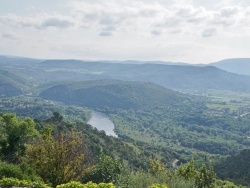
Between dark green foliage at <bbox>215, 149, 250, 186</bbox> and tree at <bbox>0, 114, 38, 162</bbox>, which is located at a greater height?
tree at <bbox>0, 114, 38, 162</bbox>

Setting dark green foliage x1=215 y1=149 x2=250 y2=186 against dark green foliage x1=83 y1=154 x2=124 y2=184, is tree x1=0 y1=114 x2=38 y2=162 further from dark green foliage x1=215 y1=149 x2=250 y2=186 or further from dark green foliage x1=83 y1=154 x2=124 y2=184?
dark green foliage x1=215 y1=149 x2=250 y2=186

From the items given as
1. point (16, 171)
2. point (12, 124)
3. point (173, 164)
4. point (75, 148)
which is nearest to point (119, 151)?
point (173, 164)

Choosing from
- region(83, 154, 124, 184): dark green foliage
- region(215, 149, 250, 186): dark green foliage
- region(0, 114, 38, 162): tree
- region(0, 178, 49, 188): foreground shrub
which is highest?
region(0, 178, 49, 188): foreground shrub

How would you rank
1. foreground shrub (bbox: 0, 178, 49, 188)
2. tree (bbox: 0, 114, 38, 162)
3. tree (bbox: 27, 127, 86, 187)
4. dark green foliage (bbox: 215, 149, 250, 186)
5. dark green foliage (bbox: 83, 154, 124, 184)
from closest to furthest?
foreground shrub (bbox: 0, 178, 49, 188) < tree (bbox: 27, 127, 86, 187) < dark green foliage (bbox: 83, 154, 124, 184) < tree (bbox: 0, 114, 38, 162) < dark green foliage (bbox: 215, 149, 250, 186)

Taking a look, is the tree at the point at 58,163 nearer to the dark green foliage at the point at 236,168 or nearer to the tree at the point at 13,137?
the tree at the point at 13,137

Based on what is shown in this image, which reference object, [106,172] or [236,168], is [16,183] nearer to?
[106,172]

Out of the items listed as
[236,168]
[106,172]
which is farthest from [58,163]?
[236,168]

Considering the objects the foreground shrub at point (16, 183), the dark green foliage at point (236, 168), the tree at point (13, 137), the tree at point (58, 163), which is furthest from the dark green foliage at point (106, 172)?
the dark green foliage at point (236, 168)

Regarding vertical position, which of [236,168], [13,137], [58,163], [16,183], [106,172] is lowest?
[236,168]

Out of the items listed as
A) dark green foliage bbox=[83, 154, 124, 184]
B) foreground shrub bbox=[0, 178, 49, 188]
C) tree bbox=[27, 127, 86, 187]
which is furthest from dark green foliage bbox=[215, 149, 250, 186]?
foreground shrub bbox=[0, 178, 49, 188]
